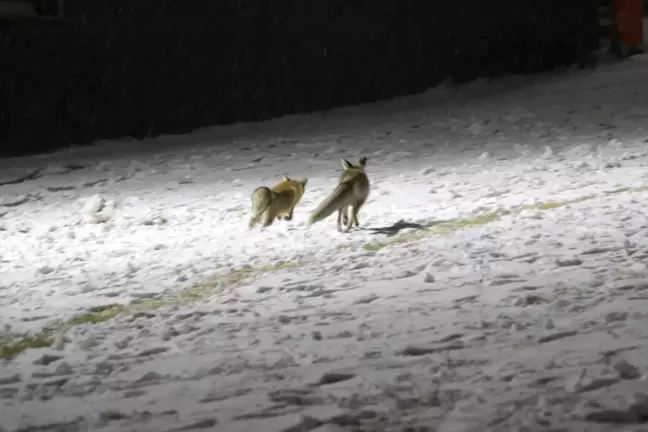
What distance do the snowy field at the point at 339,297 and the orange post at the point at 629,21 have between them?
813cm

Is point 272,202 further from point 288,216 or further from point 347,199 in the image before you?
point 347,199

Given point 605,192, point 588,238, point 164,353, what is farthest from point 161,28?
point 164,353

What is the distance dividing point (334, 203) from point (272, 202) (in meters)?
0.68

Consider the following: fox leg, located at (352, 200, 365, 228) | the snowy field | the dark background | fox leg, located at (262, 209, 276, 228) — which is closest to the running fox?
fox leg, located at (262, 209, 276, 228)

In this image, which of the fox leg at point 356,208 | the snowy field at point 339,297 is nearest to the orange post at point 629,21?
the snowy field at point 339,297

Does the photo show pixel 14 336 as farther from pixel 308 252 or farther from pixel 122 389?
pixel 308 252

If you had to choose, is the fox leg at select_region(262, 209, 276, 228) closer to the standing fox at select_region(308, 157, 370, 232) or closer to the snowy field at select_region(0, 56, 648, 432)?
the snowy field at select_region(0, 56, 648, 432)

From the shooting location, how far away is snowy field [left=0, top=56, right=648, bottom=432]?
3562 millimetres

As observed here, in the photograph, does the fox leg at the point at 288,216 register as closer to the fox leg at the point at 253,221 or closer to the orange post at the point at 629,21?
the fox leg at the point at 253,221

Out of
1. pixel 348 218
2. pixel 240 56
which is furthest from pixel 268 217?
pixel 240 56

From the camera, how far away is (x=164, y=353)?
432cm

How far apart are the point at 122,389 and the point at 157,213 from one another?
443cm

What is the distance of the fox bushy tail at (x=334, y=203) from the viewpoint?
6578 mm

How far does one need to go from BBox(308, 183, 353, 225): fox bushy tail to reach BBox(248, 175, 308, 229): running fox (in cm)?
55
